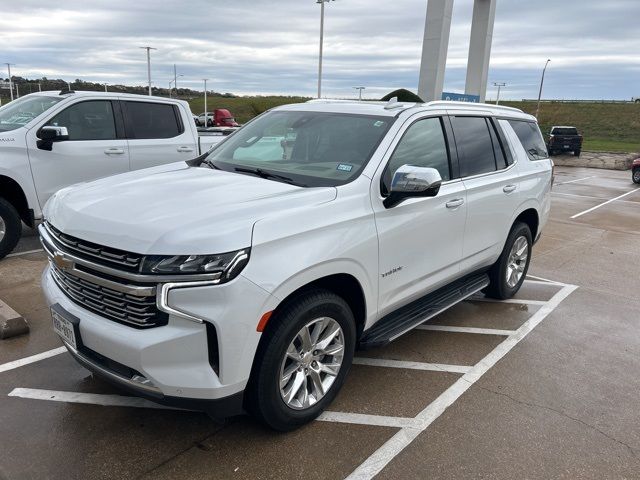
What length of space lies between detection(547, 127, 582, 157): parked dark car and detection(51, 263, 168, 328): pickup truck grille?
32010 mm

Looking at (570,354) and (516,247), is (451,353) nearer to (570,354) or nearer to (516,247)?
(570,354)

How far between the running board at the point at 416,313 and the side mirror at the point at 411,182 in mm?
869

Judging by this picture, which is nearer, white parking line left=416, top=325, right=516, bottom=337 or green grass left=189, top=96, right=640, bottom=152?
white parking line left=416, top=325, right=516, bottom=337

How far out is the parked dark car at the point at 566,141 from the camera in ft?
99.2

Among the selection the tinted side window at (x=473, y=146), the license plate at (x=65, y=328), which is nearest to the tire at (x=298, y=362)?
the license plate at (x=65, y=328)

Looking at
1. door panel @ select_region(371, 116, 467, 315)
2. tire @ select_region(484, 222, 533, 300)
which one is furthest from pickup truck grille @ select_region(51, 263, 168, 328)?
Answer: tire @ select_region(484, 222, 533, 300)

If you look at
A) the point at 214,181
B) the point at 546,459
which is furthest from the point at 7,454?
the point at 546,459

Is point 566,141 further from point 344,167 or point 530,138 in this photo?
point 344,167

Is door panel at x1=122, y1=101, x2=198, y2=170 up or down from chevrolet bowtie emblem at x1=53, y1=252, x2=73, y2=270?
up

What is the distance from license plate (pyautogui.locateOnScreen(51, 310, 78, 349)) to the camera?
2770 millimetres

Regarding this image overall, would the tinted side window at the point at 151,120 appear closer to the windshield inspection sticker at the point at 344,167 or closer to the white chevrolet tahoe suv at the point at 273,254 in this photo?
the white chevrolet tahoe suv at the point at 273,254

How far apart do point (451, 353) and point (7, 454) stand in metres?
3.13

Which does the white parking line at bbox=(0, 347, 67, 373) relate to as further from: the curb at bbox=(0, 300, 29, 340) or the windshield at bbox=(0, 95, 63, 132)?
the windshield at bbox=(0, 95, 63, 132)

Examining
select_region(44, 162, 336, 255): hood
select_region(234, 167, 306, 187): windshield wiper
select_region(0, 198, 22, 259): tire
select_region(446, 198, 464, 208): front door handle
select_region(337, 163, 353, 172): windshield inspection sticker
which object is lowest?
select_region(0, 198, 22, 259): tire
